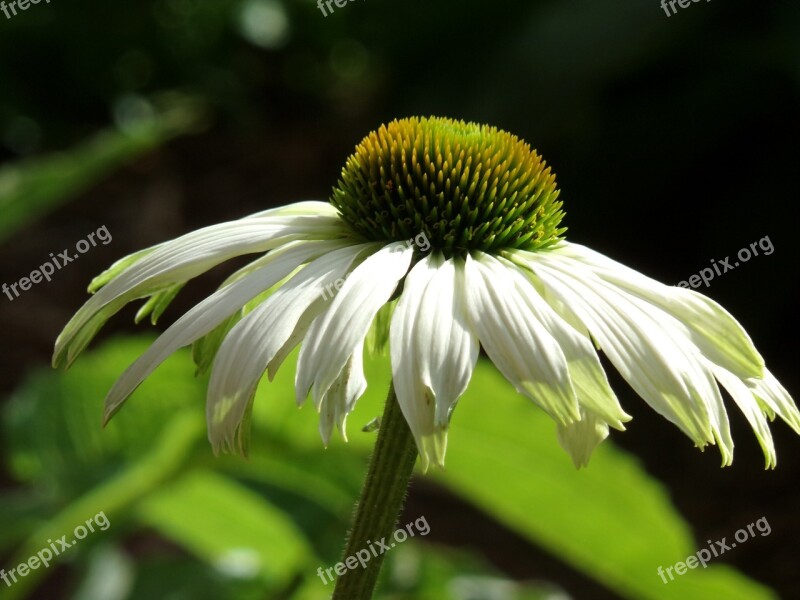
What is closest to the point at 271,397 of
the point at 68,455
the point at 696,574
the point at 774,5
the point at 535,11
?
the point at 68,455

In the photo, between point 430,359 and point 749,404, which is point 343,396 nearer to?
point 430,359

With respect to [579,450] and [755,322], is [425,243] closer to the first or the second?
[579,450]
